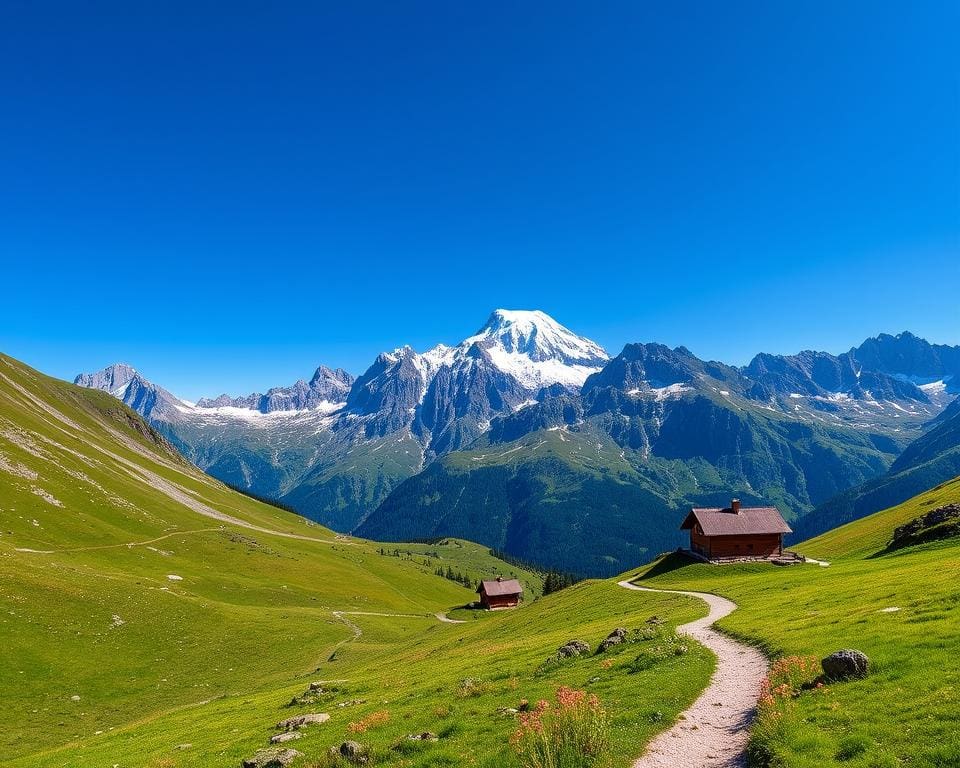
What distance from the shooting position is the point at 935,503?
100 meters

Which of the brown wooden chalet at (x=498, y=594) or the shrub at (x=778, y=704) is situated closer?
the shrub at (x=778, y=704)

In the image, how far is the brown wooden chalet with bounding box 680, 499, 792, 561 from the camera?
86.4 m

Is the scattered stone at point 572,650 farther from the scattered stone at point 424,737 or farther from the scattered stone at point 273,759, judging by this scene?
the scattered stone at point 273,759

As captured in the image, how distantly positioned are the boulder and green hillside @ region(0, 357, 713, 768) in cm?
587

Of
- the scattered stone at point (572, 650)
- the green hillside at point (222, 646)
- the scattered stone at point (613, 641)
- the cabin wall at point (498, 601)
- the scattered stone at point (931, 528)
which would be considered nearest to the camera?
the green hillside at point (222, 646)

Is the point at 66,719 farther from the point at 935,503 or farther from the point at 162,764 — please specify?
the point at 935,503

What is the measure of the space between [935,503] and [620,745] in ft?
381

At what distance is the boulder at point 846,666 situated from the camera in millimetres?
20766

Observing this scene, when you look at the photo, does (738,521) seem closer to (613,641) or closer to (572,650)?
(613,641)

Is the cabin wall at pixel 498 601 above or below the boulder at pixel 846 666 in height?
below

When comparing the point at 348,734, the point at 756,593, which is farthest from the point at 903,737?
the point at 756,593

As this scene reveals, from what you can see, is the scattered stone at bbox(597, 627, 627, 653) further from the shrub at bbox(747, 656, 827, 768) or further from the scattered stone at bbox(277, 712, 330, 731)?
the scattered stone at bbox(277, 712, 330, 731)

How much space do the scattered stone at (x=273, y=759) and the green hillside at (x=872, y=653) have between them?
18.2 metres

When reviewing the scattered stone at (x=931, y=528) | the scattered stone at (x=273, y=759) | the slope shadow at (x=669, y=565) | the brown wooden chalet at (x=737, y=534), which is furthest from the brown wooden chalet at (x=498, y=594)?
the scattered stone at (x=273, y=759)
